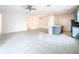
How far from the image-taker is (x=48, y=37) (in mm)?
1606

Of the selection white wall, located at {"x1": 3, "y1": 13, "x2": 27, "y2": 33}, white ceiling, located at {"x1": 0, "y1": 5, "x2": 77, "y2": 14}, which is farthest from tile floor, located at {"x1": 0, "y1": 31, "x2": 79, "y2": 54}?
white ceiling, located at {"x1": 0, "y1": 5, "x2": 77, "y2": 14}

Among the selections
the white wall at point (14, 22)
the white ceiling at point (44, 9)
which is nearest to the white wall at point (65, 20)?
the white ceiling at point (44, 9)

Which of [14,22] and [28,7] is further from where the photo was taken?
[14,22]

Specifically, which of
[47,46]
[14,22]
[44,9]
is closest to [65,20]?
[44,9]

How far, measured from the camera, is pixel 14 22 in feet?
5.24

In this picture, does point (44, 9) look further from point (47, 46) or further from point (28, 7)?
point (47, 46)

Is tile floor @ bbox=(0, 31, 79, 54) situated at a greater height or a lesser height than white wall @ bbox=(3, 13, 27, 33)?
lesser

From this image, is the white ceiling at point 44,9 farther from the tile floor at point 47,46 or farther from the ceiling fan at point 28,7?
the tile floor at point 47,46

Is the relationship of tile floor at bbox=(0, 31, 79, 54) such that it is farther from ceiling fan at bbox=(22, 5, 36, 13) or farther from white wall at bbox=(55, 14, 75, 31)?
ceiling fan at bbox=(22, 5, 36, 13)

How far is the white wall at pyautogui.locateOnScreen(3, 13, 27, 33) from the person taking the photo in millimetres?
1450
